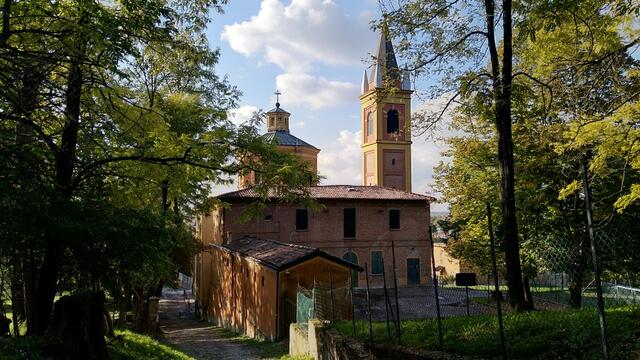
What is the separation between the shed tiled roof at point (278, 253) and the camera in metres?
17.7

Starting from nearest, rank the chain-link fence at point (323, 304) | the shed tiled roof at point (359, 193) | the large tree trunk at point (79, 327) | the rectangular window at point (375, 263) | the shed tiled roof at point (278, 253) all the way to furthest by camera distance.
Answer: the large tree trunk at point (79, 327)
the chain-link fence at point (323, 304)
the shed tiled roof at point (278, 253)
the shed tiled roof at point (359, 193)
the rectangular window at point (375, 263)

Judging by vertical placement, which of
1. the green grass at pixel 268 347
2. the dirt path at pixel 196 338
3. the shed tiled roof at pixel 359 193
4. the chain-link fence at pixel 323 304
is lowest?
the dirt path at pixel 196 338

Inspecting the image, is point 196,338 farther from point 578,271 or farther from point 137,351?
point 578,271

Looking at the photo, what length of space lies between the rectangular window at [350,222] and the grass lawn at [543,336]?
23282 mm

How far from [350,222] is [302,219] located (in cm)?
327

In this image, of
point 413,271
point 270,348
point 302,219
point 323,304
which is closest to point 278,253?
point 270,348

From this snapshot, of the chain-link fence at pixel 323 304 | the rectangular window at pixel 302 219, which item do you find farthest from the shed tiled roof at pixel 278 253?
the rectangular window at pixel 302 219

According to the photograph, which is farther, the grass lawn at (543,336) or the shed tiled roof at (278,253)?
the shed tiled roof at (278,253)

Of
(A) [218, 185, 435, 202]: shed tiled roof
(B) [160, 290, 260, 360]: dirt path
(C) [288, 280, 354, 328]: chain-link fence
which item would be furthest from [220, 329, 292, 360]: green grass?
(A) [218, 185, 435, 202]: shed tiled roof

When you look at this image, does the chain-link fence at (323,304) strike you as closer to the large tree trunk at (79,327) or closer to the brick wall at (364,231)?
the large tree trunk at (79,327)

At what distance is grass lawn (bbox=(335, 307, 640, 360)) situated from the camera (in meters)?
6.32

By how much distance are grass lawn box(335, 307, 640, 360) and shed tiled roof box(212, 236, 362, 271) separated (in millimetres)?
7839

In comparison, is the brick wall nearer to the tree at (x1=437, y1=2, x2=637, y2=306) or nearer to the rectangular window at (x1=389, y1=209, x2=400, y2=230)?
the rectangular window at (x1=389, y1=209, x2=400, y2=230)

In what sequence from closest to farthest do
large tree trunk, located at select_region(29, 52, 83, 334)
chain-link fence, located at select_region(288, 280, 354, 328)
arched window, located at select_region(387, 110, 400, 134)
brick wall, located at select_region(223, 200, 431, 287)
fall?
large tree trunk, located at select_region(29, 52, 83, 334)
chain-link fence, located at select_region(288, 280, 354, 328)
brick wall, located at select_region(223, 200, 431, 287)
arched window, located at select_region(387, 110, 400, 134)
